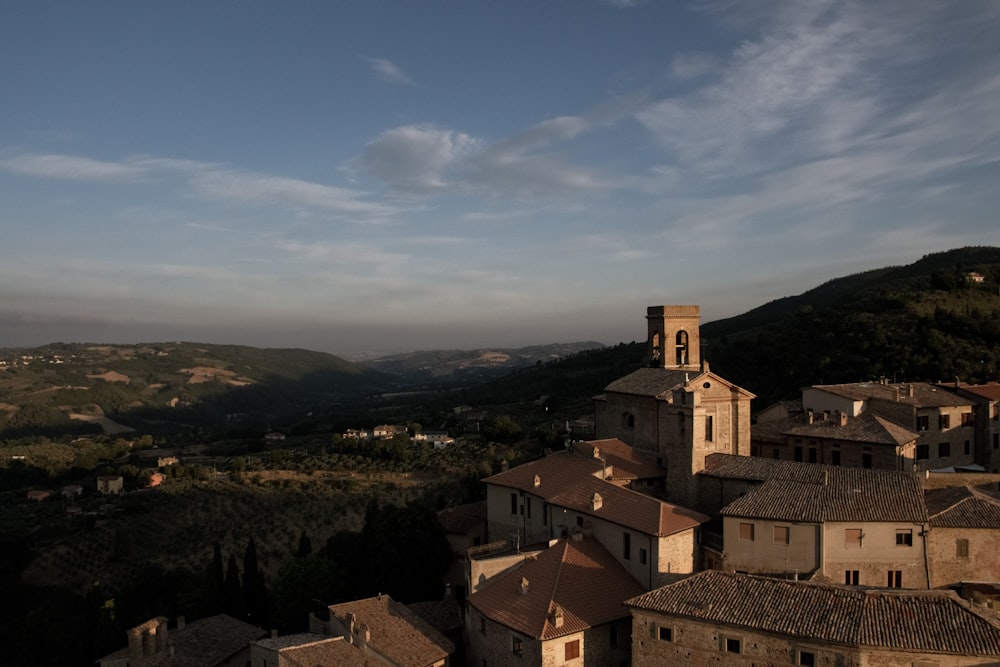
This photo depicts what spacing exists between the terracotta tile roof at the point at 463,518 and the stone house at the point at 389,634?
22.8ft

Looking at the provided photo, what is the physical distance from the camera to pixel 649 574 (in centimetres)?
2194

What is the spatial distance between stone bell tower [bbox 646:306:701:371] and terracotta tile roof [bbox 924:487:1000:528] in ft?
62.4

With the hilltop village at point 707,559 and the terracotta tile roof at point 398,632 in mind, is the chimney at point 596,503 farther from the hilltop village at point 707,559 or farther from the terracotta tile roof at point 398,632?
the terracotta tile roof at point 398,632

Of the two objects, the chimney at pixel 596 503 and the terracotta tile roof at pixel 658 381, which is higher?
the terracotta tile roof at pixel 658 381

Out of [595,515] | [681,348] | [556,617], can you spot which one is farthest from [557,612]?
[681,348]

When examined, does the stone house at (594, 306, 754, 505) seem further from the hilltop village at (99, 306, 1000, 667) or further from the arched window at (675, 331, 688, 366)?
the arched window at (675, 331, 688, 366)

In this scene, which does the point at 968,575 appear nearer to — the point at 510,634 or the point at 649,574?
the point at 649,574

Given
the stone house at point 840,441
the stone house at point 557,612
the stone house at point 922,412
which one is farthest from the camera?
the stone house at point 922,412

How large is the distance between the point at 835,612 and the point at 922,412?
716 inches

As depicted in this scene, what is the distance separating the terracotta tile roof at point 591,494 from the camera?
22.1 meters

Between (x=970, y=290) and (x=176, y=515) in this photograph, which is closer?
(x=176, y=515)

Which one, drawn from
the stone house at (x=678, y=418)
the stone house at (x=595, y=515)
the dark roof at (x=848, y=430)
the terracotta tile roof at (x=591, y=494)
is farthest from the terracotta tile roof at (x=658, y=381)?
the terracotta tile roof at (x=591, y=494)

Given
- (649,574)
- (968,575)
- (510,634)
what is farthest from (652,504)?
(968,575)

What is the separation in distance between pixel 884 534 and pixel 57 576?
1935 inches
